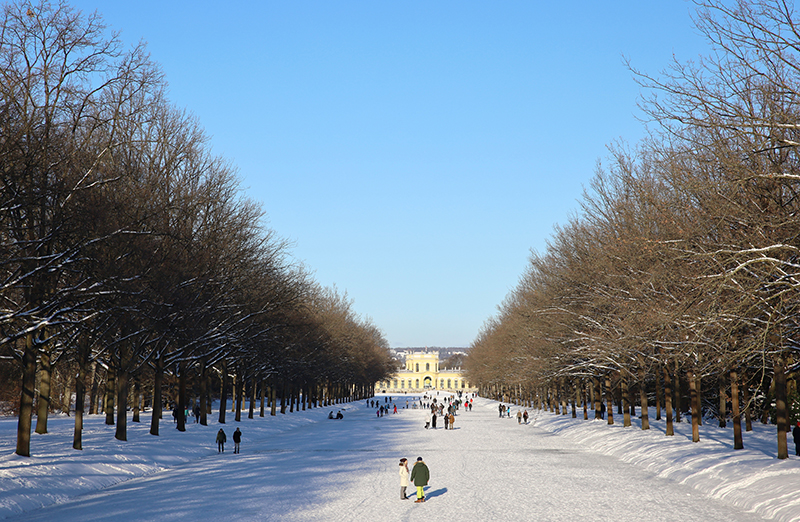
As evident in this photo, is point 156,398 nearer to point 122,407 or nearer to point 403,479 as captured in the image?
point 122,407

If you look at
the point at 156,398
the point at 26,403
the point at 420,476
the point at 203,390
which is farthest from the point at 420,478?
the point at 203,390

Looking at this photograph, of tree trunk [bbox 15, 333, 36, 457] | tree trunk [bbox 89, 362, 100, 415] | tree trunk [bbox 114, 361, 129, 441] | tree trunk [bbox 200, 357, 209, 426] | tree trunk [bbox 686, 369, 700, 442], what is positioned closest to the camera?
tree trunk [bbox 15, 333, 36, 457]

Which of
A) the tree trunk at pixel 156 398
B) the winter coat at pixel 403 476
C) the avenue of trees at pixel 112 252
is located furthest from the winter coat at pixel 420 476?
the tree trunk at pixel 156 398

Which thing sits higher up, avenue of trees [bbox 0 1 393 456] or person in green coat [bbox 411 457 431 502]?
avenue of trees [bbox 0 1 393 456]

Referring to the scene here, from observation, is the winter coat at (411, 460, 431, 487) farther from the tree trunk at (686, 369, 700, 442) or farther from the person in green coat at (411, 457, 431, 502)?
the tree trunk at (686, 369, 700, 442)

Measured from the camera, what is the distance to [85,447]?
84.6 feet

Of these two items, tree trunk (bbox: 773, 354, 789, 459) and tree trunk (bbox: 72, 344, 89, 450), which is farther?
tree trunk (bbox: 72, 344, 89, 450)

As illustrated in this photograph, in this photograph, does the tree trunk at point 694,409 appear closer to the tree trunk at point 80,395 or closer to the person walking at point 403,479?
the person walking at point 403,479

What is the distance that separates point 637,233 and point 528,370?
24.6m

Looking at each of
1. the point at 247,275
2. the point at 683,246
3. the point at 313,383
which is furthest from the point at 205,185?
the point at 313,383

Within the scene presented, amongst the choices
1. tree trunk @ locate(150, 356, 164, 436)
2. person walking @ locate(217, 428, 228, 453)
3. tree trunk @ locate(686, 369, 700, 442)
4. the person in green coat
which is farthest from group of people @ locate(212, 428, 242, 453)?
tree trunk @ locate(686, 369, 700, 442)

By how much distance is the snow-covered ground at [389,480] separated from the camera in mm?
16328

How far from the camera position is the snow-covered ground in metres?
16.3

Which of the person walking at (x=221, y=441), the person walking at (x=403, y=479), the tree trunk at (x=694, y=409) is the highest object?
the tree trunk at (x=694, y=409)
